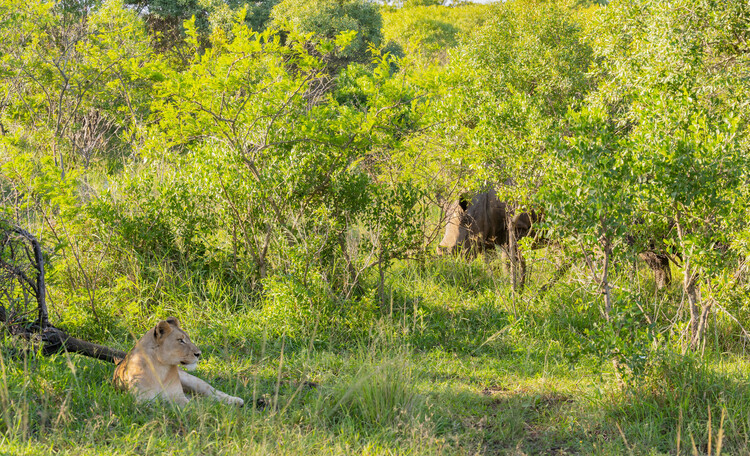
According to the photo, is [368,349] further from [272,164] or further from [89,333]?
[89,333]

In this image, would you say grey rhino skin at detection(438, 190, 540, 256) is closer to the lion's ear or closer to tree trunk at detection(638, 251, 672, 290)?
tree trunk at detection(638, 251, 672, 290)

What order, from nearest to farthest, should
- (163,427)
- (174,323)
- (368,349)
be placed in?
(163,427), (174,323), (368,349)

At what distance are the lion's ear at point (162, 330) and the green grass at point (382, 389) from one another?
1.26ft

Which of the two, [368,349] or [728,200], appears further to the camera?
[368,349]

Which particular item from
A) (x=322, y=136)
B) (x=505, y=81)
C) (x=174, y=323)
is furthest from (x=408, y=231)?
(x=505, y=81)

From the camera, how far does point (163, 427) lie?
3426 millimetres

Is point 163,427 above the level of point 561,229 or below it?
below

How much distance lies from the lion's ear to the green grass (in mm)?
383

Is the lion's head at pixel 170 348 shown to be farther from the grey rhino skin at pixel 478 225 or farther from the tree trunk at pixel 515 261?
the grey rhino skin at pixel 478 225

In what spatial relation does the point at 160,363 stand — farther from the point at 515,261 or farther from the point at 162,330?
the point at 515,261

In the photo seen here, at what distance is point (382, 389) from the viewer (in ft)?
12.8

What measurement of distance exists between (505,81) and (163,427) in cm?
732

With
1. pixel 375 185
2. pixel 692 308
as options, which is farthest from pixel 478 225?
pixel 692 308

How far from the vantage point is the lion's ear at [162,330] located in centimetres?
379
